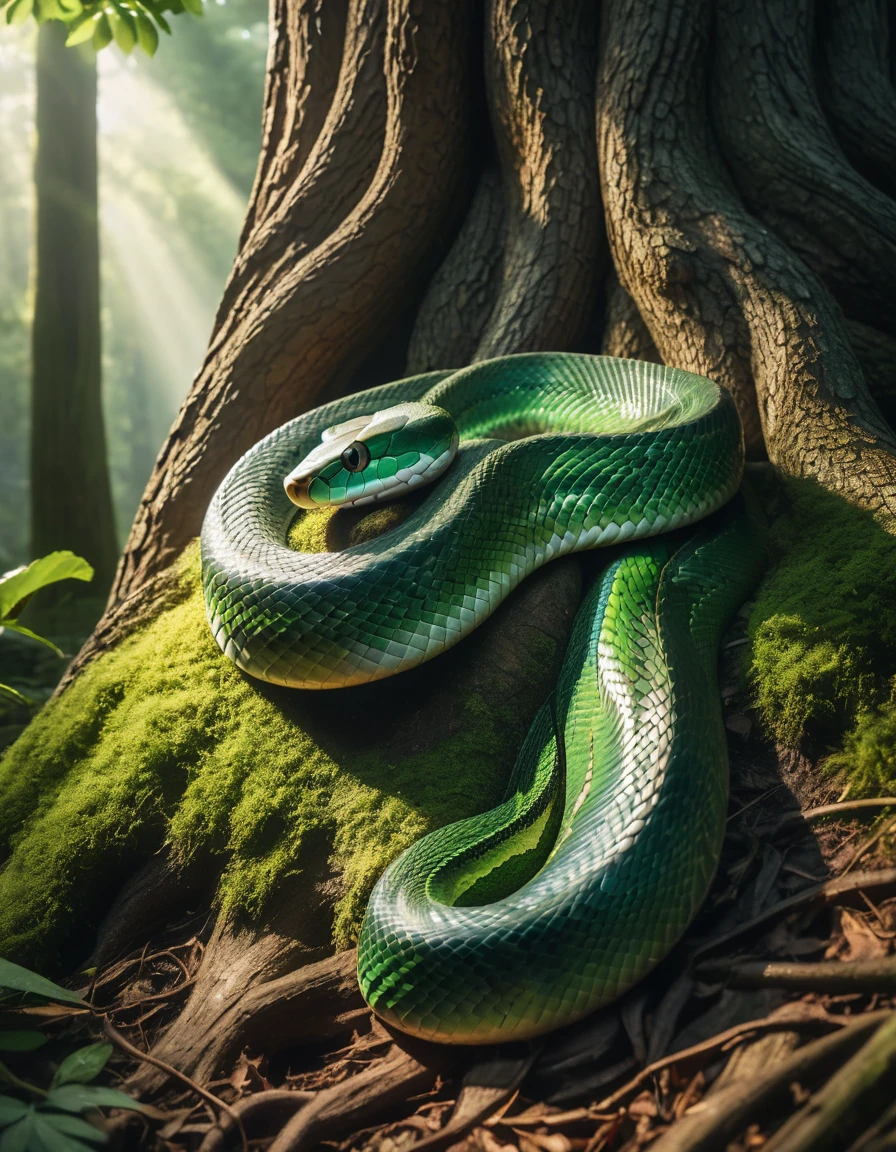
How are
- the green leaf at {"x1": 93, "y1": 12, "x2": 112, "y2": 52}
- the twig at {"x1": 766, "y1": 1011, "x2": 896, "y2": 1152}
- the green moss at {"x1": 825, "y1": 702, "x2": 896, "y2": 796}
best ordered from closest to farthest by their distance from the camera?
the twig at {"x1": 766, "y1": 1011, "x2": 896, "y2": 1152}, the green moss at {"x1": 825, "y1": 702, "x2": 896, "y2": 796}, the green leaf at {"x1": 93, "y1": 12, "x2": 112, "y2": 52}

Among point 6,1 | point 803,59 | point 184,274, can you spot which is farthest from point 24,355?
point 803,59

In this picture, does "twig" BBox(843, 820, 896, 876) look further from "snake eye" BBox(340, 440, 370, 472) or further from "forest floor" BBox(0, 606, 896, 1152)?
"snake eye" BBox(340, 440, 370, 472)

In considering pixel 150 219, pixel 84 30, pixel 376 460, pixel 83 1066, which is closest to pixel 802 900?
pixel 83 1066

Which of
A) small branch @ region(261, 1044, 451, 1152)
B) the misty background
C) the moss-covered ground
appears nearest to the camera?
small branch @ region(261, 1044, 451, 1152)

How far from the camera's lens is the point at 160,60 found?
31031mm

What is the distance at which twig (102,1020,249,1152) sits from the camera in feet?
6.87

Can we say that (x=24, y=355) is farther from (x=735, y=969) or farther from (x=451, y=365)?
(x=735, y=969)

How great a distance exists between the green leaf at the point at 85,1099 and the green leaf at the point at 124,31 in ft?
18.2

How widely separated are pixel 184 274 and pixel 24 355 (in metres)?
17.1

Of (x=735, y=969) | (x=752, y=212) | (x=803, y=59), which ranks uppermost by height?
(x=803, y=59)

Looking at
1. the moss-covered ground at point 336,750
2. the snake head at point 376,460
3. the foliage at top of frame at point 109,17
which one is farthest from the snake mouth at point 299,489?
the foliage at top of frame at point 109,17

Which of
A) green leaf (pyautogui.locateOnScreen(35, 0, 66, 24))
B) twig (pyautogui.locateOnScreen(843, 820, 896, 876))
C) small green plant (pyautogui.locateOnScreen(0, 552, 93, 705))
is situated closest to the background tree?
twig (pyautogui.locateOnScreen(843, 820, 896, 876))

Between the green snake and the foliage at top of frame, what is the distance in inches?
121

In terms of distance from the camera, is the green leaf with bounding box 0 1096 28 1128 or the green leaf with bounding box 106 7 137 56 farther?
the green leaf with bounding box 106 7 137 56
